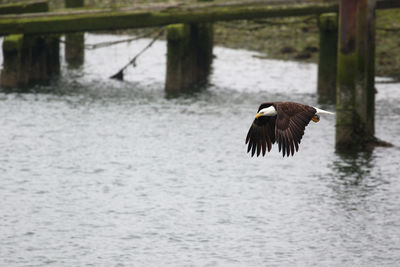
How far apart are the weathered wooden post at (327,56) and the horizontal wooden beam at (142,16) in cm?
35

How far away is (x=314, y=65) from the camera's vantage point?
3344cm

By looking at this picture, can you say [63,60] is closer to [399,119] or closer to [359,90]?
[399,119]

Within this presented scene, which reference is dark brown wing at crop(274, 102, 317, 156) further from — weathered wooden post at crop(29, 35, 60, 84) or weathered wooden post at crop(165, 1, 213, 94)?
weathered wooden post at crop(29, 35, 60, 84)

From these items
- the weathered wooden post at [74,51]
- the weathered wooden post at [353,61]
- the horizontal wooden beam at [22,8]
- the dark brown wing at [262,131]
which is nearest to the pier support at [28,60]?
the horizontal wooden beam at [22,8]

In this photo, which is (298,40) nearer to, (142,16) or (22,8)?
(142,16)

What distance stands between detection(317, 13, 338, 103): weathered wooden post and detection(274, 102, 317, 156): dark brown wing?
12.7 metres

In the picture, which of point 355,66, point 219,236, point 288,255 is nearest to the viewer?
point 288,255

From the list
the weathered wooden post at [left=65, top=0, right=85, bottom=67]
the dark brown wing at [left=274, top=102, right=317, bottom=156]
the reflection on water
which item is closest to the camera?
the dark brown wing at [left=274, top=102, right=317, bottom=156]

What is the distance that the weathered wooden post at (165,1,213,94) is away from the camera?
86.3ft

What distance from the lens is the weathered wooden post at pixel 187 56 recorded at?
2631cm

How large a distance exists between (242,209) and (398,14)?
16.0 metres

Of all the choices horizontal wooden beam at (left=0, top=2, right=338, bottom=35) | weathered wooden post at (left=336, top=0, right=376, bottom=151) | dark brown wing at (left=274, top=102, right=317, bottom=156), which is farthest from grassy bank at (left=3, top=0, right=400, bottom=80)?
dark brown wing at (left=274, top=102, right=317, bottom=156)

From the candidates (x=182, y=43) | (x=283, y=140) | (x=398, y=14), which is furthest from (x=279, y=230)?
(x=398, y=14)

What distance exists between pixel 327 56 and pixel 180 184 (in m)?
7.64
